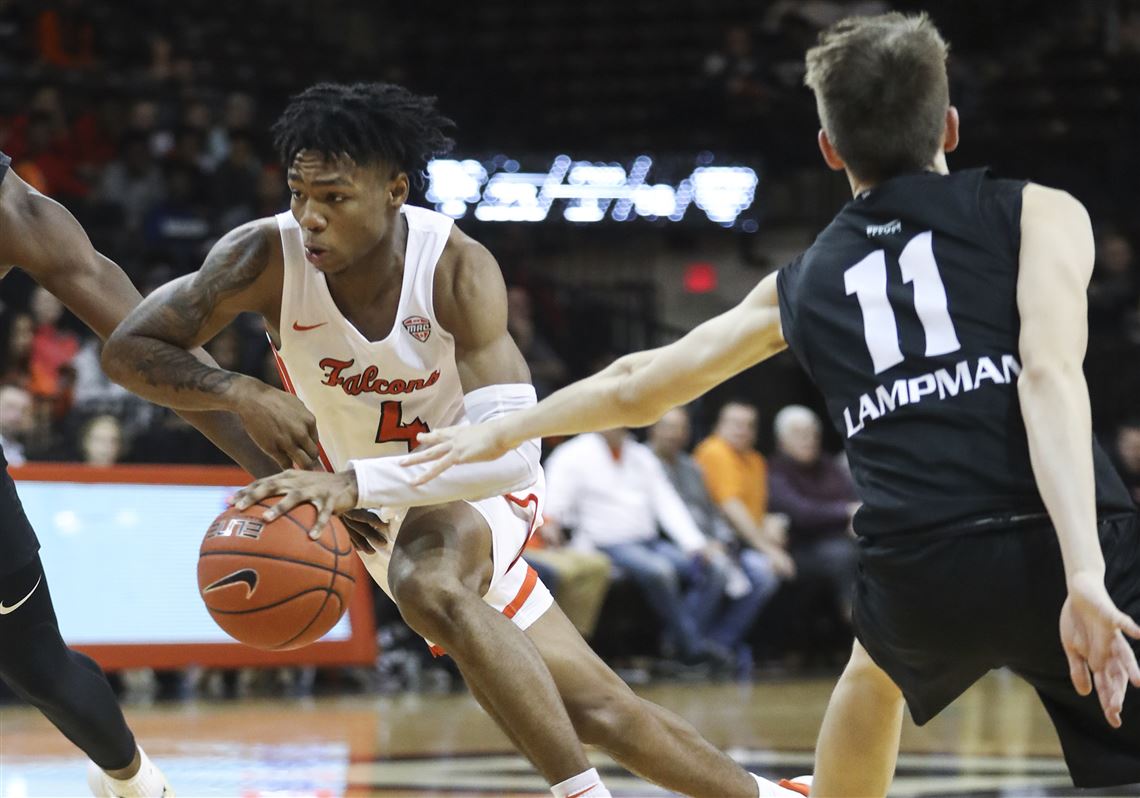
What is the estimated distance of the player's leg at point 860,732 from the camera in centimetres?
298

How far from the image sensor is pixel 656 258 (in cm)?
1507

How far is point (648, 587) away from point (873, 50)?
728 cm

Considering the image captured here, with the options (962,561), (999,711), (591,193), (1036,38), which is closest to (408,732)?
(999,711)

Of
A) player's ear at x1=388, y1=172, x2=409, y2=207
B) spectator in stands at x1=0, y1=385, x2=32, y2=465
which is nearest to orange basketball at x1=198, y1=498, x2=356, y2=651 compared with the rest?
player's ear at x1=388, y1=172, x2=409, y2=207

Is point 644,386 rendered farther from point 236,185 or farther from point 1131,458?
point 236,185

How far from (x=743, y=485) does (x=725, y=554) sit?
0.58 meters

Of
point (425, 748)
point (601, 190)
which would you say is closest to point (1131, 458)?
point (425, 748)

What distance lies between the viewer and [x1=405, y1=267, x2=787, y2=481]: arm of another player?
2818 mm

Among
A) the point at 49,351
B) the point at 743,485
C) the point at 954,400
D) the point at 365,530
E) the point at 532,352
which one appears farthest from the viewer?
the point at 532,352

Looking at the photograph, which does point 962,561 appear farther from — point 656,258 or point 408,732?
point 656,258

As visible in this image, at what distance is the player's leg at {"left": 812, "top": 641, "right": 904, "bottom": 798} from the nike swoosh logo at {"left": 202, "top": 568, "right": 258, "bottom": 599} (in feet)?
4.24

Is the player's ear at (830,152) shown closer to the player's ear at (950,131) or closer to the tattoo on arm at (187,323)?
the player's ear at (950,131)

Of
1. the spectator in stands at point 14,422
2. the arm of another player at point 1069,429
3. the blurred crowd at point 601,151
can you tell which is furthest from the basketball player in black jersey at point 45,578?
the spectator in stands at point 14,422

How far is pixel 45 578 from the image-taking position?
3830mm
